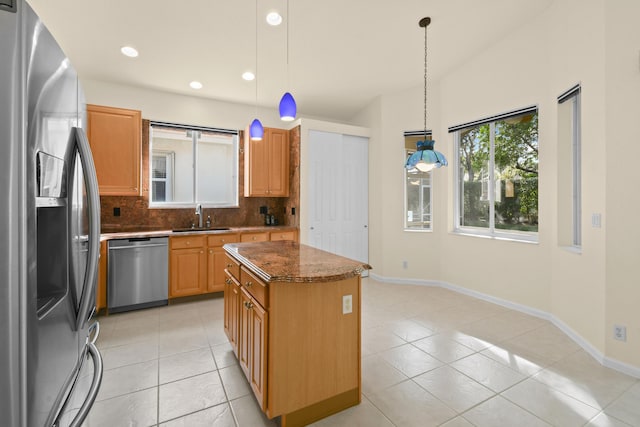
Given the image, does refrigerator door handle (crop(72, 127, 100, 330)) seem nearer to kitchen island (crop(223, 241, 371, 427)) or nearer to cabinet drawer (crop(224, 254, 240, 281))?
kitchen island (crop(223, 241, 371, 427))

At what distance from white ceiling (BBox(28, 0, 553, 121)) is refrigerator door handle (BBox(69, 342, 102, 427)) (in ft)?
9.57

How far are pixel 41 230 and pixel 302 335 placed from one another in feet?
4.38

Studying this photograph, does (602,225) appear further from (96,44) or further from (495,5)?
(96,44)

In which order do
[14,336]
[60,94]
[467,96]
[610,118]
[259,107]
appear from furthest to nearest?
[259,107] < [467,96] < [610,118] < [60,94] < [14,336]

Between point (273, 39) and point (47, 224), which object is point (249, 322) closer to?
point (47, 224)

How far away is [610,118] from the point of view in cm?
244

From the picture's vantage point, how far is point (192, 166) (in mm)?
4762

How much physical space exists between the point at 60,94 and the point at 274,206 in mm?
4490

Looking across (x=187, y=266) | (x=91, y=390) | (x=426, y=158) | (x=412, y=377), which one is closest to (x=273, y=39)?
(x=426, y=158)

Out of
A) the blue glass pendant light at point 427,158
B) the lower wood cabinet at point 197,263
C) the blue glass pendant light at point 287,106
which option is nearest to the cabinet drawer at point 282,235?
the lower wood cabinet at point 197,263

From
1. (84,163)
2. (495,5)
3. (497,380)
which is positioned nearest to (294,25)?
(495,5)

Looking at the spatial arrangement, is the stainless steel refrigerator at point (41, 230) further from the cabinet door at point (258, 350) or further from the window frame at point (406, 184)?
the window frame at point (406, 184)

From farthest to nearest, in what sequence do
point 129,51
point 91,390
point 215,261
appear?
point 215,261 → point 129,51 → point 91,390

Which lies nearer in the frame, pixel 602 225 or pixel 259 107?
pixel 602 225
